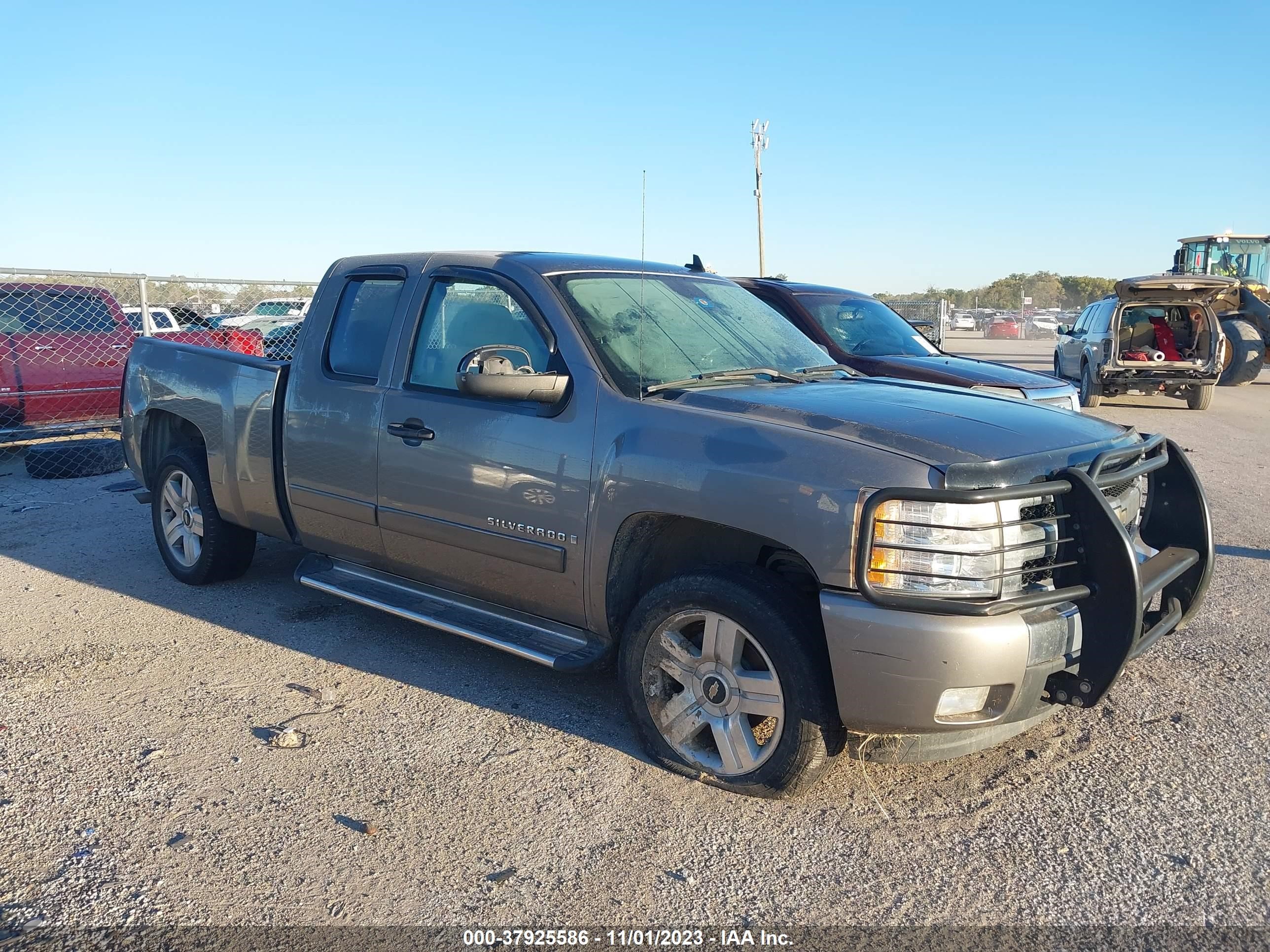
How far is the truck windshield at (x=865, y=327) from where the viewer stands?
369 inches

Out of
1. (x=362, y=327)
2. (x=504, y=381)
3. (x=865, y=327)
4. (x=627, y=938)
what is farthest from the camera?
(x=865, y=327)

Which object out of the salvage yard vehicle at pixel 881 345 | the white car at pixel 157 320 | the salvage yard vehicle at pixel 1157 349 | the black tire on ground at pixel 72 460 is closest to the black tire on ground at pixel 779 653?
the salvage yard vehicle at pixel 881 345

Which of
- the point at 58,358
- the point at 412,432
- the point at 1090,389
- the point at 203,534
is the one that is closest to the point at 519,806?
the point at 412,432

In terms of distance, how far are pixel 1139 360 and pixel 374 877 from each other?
53.2 ft

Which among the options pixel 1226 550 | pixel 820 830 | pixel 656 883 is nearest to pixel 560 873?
pixel 656 883

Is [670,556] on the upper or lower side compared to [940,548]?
lower

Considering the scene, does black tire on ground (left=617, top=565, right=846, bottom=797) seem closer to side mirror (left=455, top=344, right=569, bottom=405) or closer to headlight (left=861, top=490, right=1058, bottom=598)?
headlight (left=861, top=490, right=1058, bottom=598)

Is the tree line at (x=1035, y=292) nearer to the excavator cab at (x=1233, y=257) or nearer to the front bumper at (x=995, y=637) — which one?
the excavator cab at (x=1233, y=257)

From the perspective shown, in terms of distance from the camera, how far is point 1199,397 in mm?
16656

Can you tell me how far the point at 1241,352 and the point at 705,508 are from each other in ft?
56.2

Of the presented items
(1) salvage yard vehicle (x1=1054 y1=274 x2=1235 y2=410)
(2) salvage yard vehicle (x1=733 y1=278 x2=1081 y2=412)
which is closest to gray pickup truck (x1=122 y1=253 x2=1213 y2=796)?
(2) salvage yard vehicle (x1=733 y1=278 x2=1081 y2=412)

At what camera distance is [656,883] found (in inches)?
119

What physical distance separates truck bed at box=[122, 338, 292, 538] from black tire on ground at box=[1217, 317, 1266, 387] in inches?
646

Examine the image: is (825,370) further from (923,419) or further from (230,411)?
(230,411)
